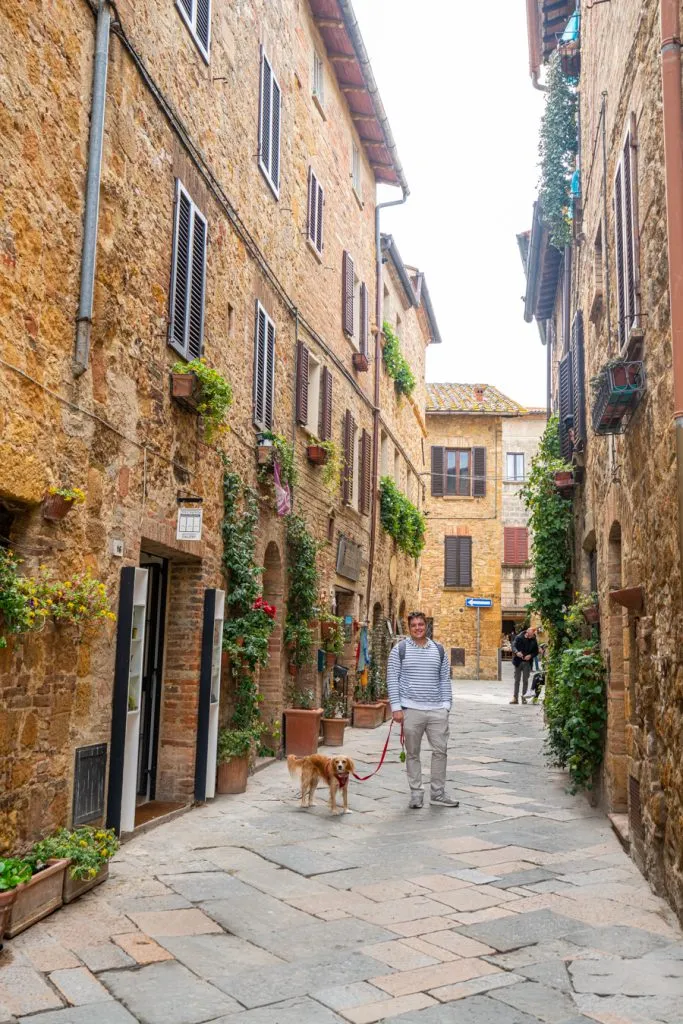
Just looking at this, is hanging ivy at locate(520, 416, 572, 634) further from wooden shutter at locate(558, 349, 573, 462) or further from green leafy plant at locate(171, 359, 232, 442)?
green leafy plant at locate(171, 359, 232, 442)

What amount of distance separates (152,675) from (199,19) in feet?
19.5

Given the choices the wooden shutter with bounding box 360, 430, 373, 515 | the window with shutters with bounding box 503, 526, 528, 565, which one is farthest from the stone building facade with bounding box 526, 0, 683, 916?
the window with shutters with bounding box 503, 526, 528, 565

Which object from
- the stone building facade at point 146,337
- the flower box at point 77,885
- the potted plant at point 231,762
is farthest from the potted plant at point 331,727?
the flower box at point 77,885

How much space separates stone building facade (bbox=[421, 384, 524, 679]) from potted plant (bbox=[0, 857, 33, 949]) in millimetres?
27221

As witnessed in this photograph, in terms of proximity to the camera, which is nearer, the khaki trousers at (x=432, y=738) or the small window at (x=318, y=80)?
the khaki trousers at (x=432, y=738)

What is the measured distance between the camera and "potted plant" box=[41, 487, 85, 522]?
573cm

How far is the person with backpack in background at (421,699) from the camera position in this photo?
875 centimetres

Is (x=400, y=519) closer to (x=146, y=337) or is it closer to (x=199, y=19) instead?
(x=199, y=19)

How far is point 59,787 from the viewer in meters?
5.99

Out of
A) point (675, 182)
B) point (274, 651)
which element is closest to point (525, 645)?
point (274, 651)

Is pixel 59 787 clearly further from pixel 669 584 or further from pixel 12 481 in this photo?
pixel 669 584

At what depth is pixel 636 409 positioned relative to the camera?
6.45 meters

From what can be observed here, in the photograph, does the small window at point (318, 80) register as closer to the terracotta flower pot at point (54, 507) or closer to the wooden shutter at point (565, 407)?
the wooden shutter at point (565, 407)

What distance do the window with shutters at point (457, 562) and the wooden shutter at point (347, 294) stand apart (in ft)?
57.1
